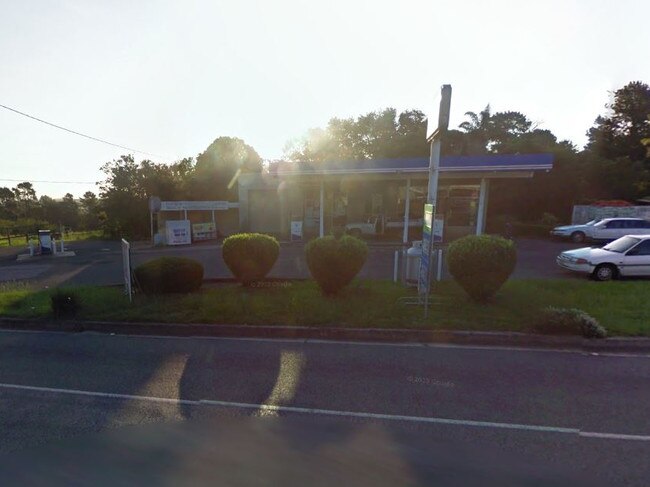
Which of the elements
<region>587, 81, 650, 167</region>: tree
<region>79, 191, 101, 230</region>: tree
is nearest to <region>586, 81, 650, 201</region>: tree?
<region>587, 81, 650, 167</region>: tree

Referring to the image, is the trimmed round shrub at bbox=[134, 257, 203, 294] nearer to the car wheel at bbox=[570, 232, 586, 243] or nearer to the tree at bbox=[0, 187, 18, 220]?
the car wheel at bbox=[570, 232, 586, 243]

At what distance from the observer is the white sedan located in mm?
9445

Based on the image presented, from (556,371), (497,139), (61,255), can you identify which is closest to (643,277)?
(556,371)

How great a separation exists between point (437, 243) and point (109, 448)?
14611 millimetres

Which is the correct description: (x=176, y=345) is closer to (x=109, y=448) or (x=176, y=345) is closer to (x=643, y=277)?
(x=109, y=448)

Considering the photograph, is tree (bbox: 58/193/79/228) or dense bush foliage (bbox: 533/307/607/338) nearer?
dense bush foliage (bbox: 533/307/607/338)

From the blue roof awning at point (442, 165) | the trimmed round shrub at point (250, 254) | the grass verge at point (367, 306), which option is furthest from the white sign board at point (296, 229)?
the trimmed round shrub at point (250, 254)

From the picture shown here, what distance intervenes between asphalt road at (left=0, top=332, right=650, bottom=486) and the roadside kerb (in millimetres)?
325

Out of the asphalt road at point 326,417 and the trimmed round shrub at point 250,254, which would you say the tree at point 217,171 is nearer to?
the trimmed round shrub at point 250,254

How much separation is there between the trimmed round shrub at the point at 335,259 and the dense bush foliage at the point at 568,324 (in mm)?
3657

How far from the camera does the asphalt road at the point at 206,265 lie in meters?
11.2

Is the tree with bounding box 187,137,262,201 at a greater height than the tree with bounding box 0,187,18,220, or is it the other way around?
the tree with bounding box 187,137,262,201

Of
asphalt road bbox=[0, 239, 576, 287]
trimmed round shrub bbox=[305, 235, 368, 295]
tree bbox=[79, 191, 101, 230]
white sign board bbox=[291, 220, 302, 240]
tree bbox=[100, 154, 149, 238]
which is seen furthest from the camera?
tree bbox=[79, 191, 101, 230]

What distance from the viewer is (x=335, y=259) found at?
7.53 meters
